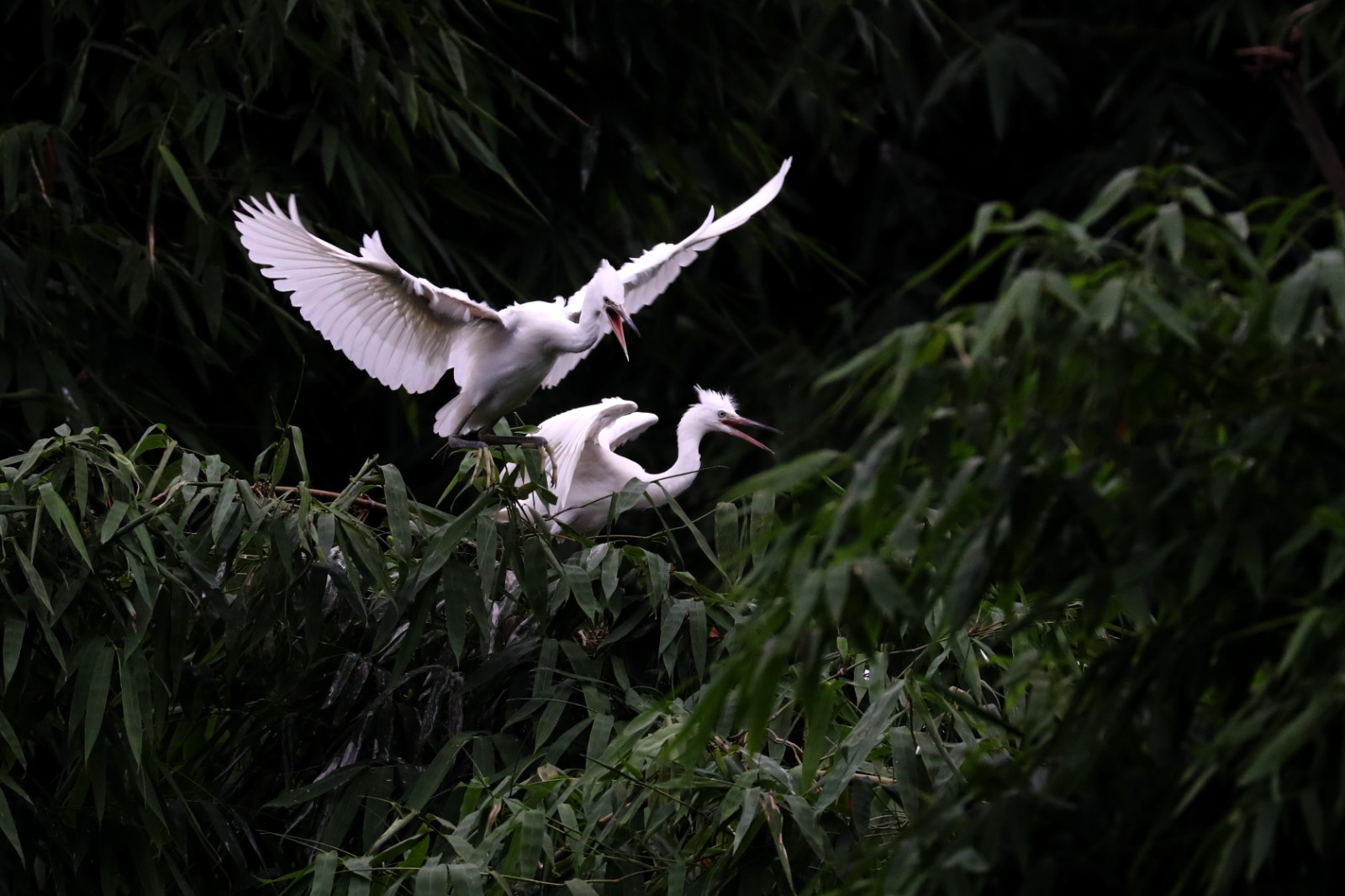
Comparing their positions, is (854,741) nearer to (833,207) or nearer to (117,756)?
(117,756)

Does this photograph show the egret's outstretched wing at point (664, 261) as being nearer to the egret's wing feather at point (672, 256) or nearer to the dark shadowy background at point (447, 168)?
the egret's wing feather at point (672, 256)

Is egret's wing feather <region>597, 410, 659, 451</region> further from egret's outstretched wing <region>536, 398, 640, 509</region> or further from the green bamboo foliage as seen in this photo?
the green bamboo foliage

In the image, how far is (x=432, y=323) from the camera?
3.47 m

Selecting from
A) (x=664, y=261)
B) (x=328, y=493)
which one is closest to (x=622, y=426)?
(x=664, y=261)

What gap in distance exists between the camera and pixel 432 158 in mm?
4840

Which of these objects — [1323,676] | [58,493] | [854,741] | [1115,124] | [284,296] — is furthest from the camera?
[1115,124]

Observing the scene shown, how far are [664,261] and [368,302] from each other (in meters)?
0.72

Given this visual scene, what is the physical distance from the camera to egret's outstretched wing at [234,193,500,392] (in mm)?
3127

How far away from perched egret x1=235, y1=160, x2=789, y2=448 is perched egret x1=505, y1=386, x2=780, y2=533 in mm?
155

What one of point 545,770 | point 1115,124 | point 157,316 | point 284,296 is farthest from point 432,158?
point 1115,124

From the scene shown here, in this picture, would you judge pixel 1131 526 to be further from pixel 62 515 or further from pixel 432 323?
pixel 432 323

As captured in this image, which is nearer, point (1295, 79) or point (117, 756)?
point (1295, 79)

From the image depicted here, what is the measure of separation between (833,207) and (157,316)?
3820mm

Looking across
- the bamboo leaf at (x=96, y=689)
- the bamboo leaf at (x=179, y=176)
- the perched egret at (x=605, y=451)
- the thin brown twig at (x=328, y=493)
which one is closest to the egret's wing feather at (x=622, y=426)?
the perched egret at (x=605, y=451)
